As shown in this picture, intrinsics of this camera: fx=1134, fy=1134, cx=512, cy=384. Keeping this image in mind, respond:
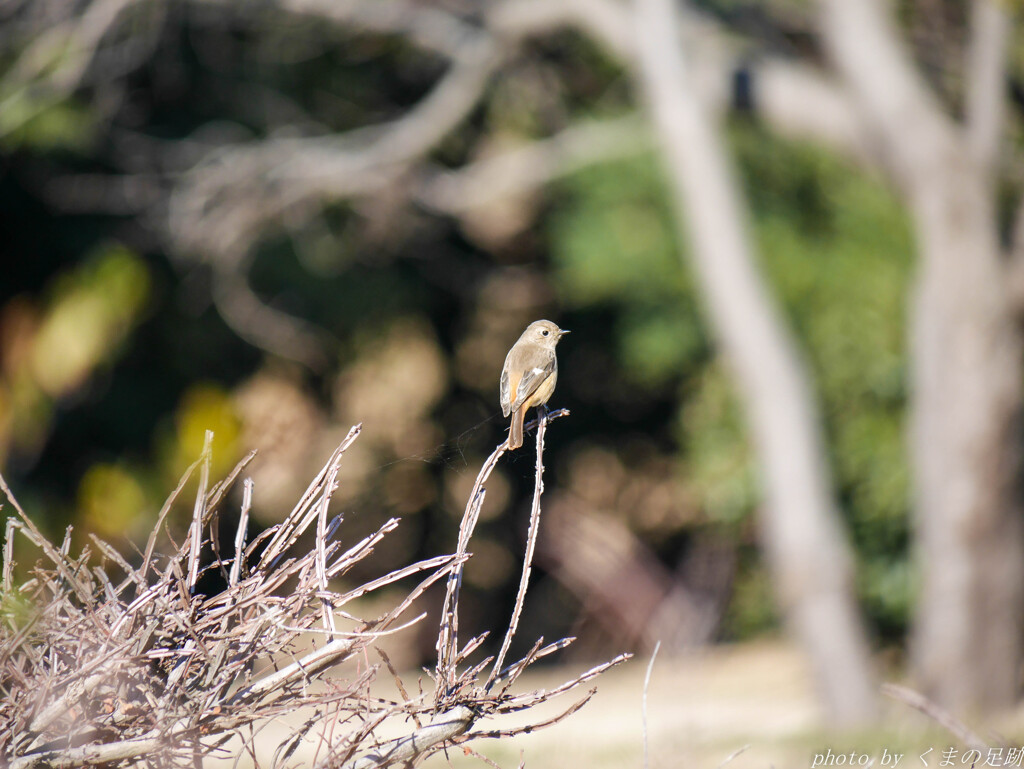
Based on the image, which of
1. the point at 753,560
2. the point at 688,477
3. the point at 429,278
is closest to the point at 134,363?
the point at 429,278

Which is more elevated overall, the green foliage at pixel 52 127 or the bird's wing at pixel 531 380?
the green foliage at pixel 52 127

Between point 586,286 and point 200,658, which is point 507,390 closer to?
point 200,658

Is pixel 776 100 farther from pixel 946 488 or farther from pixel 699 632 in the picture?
pixel 699 632

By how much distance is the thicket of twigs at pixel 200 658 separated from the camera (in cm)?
220

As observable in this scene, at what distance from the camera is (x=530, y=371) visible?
9.87 feet

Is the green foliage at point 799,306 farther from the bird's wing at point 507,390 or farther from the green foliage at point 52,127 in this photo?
Result: the bird's wing at point 507,390

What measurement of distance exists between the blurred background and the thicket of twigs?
7.29ft

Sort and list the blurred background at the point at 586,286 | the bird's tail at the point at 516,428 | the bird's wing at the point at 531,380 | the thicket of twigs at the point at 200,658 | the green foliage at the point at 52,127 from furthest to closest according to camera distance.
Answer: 1. the green foliage at the point at 52,127
2. the blurred background at the point at 586,286
3. the bird's wing at the point at 531,380
4. the bird's tail at the point at 516,428
5. the thicket of twigs at the point at 200,658

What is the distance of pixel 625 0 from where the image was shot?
1120cm

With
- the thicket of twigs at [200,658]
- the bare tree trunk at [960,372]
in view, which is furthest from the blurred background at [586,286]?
the thicket of twigs at [200,658]

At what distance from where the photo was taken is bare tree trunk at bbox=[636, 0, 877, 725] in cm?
924

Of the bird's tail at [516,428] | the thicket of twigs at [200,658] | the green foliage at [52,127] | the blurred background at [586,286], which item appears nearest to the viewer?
the thicket of twigs at [200,658]

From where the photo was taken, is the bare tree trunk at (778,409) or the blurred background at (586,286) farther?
the bare tree trunk at (778,409)

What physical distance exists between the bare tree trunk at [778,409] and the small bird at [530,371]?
6.49 meters
